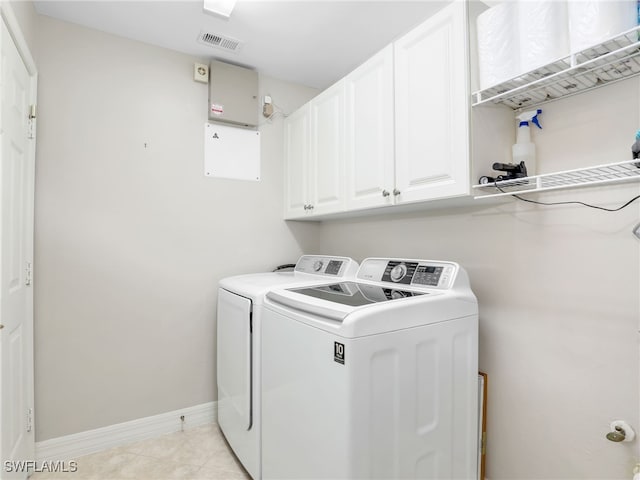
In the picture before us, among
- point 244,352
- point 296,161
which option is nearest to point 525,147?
point 296,161

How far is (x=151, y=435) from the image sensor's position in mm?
2137

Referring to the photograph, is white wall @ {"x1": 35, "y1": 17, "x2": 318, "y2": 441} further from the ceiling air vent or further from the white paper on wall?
the ceiling air vent

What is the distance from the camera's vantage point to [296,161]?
8.30 ft

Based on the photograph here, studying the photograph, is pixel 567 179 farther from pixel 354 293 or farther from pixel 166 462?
pixel 166 462

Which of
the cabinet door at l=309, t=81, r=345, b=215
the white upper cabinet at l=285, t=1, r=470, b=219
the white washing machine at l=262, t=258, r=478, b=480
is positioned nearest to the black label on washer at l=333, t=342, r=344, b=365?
the white washing machine at l=262, t=258, r=478, b=480

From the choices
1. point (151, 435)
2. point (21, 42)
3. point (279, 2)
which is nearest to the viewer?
point (21, 42)

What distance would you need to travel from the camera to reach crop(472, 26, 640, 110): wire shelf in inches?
39.9

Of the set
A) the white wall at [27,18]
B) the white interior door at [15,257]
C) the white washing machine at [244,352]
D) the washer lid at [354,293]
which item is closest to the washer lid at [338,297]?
the washer lid at [354,293]

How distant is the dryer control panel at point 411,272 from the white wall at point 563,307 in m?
0.27

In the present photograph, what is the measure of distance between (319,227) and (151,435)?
191 centimetres

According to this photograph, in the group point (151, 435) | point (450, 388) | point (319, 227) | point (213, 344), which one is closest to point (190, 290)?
point (213, 344)

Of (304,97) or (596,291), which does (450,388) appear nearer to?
(596,291)

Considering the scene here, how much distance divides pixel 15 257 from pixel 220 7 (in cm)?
164

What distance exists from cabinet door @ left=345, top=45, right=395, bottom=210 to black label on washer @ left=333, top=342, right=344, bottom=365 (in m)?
0.86
